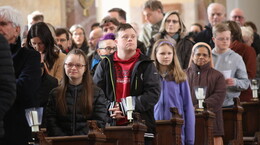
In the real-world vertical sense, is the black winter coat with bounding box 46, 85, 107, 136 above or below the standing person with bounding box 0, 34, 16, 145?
below

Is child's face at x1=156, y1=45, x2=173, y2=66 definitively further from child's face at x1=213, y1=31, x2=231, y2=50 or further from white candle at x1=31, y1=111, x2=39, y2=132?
white candle at x1=31, y1=111, x2=39, y2=132

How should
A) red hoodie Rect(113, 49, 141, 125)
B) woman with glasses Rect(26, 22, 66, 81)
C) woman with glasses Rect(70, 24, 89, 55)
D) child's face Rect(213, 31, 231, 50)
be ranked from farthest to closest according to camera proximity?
woman with glasses Rect(70, 24, 89, 55)
child's face Rect(213, 31, 231, 50)
woman with glasses Rect(26, 22, 66, 81)
red hoodie Rect(113, 49, 141, 125)

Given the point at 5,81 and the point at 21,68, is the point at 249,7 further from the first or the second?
the point at 5,81

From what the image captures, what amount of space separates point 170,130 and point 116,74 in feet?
3.40

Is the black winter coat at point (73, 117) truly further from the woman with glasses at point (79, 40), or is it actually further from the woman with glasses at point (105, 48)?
the woman with glasses at point (79, 40)

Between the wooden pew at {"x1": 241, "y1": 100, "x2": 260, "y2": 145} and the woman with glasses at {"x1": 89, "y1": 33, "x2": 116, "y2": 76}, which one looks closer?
the woman with glasses at {"x1": 89, "y1": 33, "x2": 116, "y2": 76}

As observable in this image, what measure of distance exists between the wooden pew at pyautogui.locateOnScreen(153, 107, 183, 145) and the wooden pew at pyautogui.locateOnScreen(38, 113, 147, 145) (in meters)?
0.81

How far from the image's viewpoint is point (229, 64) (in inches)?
428

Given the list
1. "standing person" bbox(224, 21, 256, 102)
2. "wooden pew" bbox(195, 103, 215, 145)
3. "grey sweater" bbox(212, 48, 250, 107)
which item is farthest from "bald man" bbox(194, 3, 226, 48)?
"wooden pew" bbox(195, 103, 215, 145)

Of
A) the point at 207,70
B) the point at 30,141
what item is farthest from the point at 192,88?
the point at 30,141

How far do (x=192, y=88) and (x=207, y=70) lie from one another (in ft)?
1.08

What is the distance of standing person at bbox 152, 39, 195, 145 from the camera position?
8.72m

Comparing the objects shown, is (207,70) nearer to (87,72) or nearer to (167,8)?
(87,72)

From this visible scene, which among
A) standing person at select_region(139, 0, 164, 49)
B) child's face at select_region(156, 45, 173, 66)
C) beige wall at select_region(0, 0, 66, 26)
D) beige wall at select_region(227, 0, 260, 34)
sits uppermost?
beige wall at select_region(227, 0, 260, 34)
